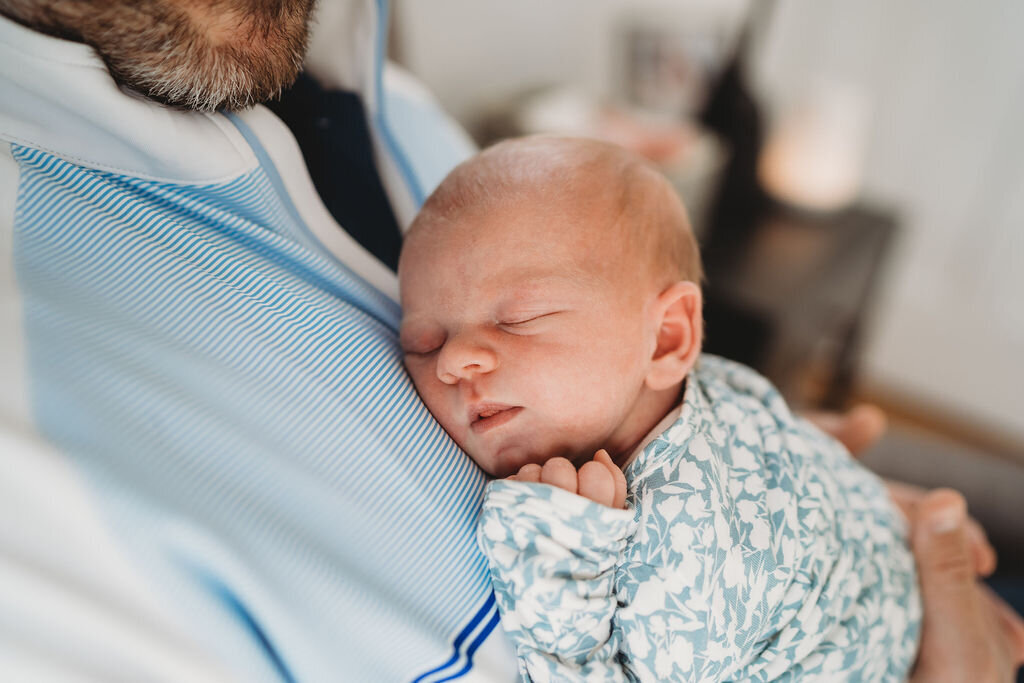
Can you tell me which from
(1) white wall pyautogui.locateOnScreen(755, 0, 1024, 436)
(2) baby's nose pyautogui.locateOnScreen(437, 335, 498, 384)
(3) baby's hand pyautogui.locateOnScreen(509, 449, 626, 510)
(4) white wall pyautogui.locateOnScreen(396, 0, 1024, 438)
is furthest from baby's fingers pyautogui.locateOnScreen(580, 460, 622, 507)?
(1) white wall pyautogui.locateOnScreen(755, 0, 1024, 436)

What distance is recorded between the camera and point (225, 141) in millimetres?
605

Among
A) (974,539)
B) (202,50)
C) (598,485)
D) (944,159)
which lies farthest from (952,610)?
(944,159)

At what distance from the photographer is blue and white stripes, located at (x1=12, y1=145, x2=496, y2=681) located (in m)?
0.46

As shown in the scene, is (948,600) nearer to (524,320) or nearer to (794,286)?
(524,320)

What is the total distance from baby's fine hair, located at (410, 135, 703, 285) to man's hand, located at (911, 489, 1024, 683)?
470 millimetres

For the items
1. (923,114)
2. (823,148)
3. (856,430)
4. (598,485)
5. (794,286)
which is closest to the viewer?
(598,485)

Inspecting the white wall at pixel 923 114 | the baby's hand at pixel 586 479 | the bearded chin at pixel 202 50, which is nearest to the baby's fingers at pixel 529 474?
the baby's hand at pixel 586 479

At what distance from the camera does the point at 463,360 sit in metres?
0.63

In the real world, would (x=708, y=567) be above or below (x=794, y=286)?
above

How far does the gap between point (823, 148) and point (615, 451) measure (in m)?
1.50

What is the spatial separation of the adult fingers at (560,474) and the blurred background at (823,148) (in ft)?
3.44

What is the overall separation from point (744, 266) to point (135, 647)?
1.50 metres

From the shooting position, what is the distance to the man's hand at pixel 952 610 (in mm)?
826

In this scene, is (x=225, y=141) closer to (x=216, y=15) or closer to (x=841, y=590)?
(x=216, y=15)
